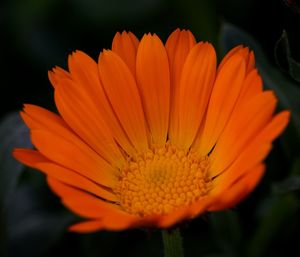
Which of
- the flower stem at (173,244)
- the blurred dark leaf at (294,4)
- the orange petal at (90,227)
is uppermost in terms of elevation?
the blurred dark leaf at (294,4)

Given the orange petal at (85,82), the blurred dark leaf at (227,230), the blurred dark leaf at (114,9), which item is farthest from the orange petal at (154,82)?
the blurred dark leaf at (114,9)

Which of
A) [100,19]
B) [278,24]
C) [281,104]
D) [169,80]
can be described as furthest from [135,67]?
[100,19]

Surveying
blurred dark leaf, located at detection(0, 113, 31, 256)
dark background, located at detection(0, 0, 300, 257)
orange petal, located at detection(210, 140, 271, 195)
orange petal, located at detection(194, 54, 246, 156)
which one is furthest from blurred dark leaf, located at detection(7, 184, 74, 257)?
orange petal, located at detection(210, 140, 271, 195)

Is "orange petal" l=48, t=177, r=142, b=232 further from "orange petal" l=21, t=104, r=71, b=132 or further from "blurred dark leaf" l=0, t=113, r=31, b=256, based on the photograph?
"blurred dark leaf" l=0, t=113, r=31, b=256

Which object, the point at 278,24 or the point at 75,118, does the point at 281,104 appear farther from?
the point at 75,118

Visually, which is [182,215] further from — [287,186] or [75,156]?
[287,186]

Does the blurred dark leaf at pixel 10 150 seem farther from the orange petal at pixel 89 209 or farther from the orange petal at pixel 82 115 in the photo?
the orange petal at pixel 89 209
